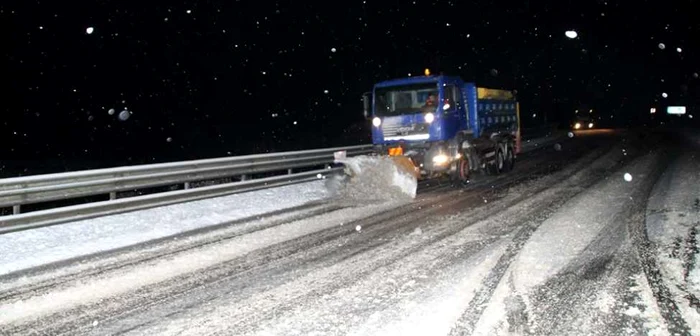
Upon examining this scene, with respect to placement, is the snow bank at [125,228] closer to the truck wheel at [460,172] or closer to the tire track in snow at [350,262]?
the tire track in snow at [350,262]

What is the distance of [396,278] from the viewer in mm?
5887

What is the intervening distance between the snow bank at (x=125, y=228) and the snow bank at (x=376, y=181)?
925 millimetres

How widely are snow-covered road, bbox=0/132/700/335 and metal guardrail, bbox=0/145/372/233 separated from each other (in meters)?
1.53

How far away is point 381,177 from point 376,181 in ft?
0.51

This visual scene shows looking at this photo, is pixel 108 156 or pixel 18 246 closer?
pixel 18 246

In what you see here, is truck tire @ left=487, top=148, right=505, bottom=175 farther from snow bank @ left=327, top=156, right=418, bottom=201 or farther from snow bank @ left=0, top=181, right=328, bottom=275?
snow bank @ left=0, top=181, right=328, bottom=275

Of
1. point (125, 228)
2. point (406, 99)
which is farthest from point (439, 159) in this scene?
point (125, 228)

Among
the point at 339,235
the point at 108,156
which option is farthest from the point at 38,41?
the point at 339,235

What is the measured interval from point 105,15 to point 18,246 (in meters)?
28.8

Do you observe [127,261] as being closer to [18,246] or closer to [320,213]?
[18,246]

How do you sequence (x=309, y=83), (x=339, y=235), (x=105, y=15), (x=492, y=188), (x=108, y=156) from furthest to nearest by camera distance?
1. (x=309, y=83)
2. (x=105, y=15)
3. (x=108, y=156)
4. (x=492, y=188)
5. (x=339, y=235)

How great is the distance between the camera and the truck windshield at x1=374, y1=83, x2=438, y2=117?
14078 millimetres

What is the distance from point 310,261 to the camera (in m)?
6.78

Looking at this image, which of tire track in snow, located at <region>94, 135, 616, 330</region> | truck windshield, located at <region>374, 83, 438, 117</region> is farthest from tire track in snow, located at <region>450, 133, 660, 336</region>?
truck windshield, located at <region>374, 83, 438, 117</region>
